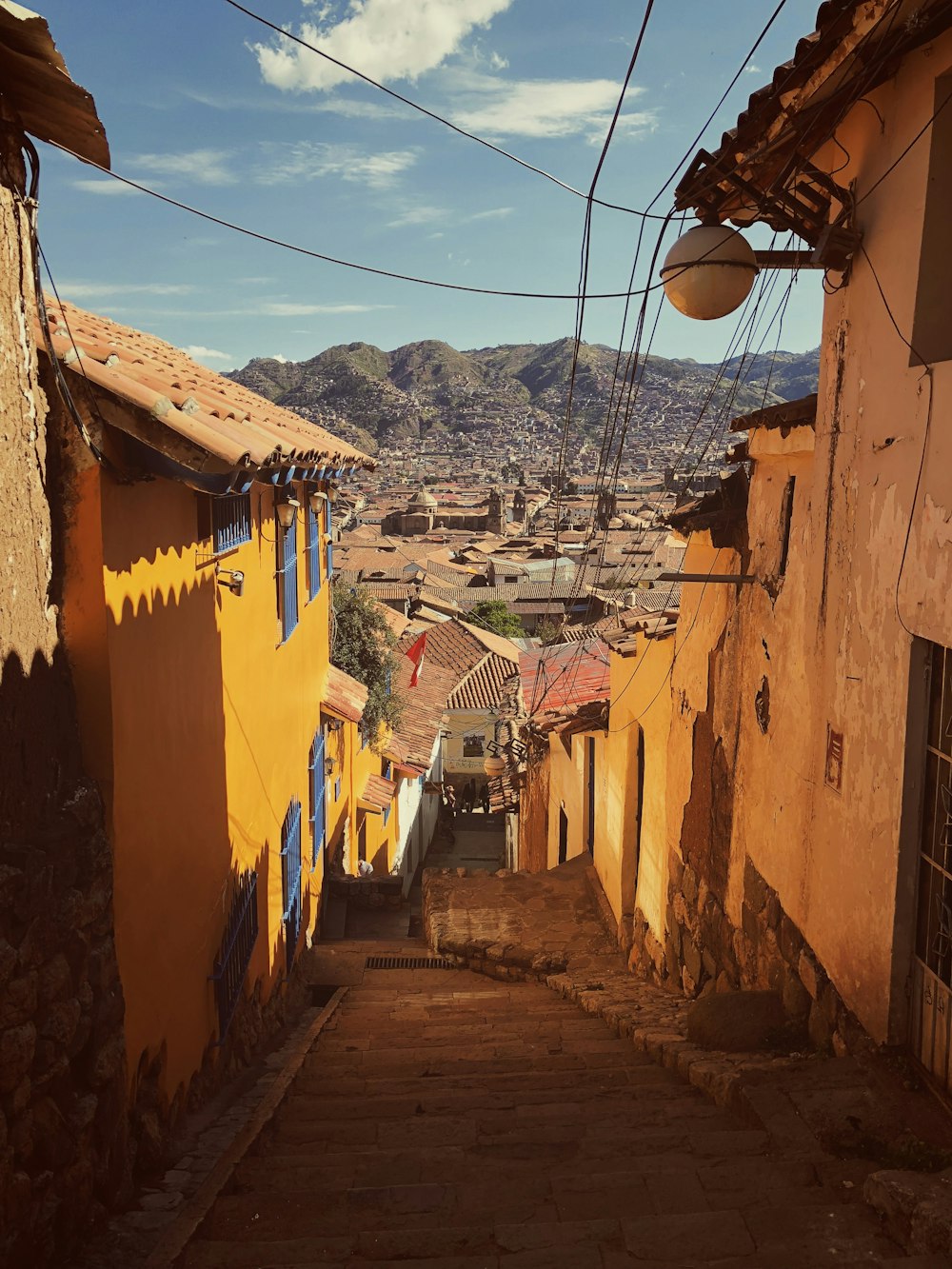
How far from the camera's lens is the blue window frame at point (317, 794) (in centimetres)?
1216

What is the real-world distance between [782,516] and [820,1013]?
2984 mm

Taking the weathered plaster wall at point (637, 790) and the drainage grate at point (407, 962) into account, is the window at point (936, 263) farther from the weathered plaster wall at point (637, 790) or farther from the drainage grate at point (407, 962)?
the drainage grate at point (407, 962)

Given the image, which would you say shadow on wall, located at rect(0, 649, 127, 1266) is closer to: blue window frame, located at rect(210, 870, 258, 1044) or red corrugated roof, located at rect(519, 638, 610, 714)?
blue window frame, located at rect(210, 870, 258, 1044)

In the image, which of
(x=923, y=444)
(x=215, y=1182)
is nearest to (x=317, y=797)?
(x=215, y=1182)

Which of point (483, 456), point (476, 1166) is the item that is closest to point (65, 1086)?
point (476, 1166)

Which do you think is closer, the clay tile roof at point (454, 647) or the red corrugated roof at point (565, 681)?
the red corrugated roof at point (565, 681)

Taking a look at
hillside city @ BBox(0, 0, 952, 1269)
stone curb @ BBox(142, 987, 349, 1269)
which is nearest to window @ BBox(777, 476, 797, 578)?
hillside city @ BBox(0, 0, 952, 1269)

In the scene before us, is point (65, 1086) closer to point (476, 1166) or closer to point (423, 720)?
point (476, 1166)

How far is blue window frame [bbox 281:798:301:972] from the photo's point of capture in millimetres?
9875

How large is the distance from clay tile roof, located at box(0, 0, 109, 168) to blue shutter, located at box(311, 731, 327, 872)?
8907 millimetres

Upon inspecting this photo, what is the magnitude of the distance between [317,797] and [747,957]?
705cm

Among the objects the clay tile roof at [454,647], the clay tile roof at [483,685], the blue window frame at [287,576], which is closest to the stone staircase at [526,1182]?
the blue window frame at [287,576]

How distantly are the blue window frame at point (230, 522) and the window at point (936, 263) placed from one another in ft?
13.0

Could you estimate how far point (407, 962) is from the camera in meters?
12.5
